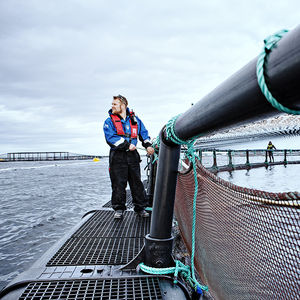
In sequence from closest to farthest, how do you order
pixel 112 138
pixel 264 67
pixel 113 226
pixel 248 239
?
pixel 264 67
pixel 248 239
pixel 113 226
pixel 112 138

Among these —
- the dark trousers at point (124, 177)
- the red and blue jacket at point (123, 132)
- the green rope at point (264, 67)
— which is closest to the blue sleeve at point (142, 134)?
the red and blue jacket at point (123, 132)

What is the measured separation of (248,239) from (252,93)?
92 centimetres

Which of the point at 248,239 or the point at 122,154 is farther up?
the point at 122,154

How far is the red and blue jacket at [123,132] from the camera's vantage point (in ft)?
13.9

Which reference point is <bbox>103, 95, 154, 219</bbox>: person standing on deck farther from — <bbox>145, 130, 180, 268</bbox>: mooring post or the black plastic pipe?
the black plastic pipe

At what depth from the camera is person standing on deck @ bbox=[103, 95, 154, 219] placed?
427 centimetres

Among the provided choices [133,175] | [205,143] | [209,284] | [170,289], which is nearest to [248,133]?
[205,143]

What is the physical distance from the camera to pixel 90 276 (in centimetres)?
209

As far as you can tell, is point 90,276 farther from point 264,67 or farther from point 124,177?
point 124,177

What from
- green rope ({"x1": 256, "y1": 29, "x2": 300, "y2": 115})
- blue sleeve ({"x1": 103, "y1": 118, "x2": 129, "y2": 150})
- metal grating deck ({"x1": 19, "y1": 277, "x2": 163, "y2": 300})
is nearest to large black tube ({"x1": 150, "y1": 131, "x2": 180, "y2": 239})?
metal grating deck ({"x1": 19, "y1": 277, "x2": 163, "y2": 300})

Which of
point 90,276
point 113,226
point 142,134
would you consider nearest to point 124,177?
point 142,134

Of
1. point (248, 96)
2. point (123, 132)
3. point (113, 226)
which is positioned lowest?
point (113, 226)

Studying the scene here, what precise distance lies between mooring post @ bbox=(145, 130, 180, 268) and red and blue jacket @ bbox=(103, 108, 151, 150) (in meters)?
2.28

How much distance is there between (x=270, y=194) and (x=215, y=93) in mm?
435
